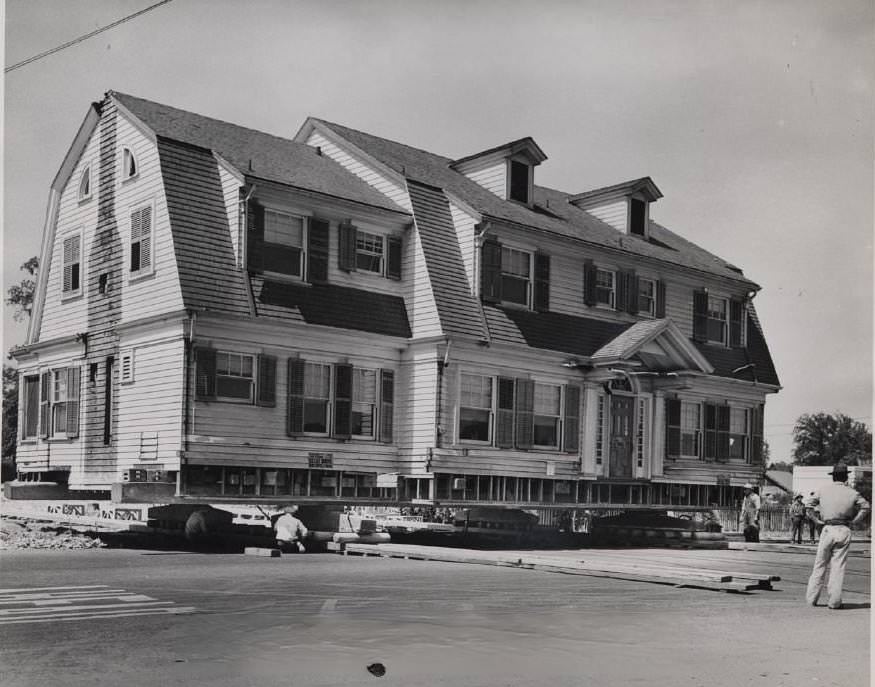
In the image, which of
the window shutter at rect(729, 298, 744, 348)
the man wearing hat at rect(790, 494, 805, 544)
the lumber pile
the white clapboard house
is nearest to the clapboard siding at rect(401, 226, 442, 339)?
the white clapboard house

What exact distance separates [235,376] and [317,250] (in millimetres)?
2709

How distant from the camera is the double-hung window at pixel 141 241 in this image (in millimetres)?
18384

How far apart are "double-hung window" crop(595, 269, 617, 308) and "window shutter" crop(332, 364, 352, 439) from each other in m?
5.45

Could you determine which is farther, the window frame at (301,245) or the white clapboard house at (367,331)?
the window frame at (301,245)

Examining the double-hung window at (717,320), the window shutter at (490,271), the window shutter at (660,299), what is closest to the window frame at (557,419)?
the window shutter at (490,271)

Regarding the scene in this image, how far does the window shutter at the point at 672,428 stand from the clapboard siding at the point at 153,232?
10.5m

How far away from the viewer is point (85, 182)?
65.0 feet

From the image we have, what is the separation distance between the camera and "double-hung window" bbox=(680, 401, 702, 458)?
23.3 m

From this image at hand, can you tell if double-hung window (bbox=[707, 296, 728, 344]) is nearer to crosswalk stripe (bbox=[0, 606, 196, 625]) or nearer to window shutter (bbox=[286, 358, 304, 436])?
window shutter (bbox=[286, 358, 304, 436])

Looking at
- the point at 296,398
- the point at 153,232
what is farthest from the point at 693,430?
the point at 153,232

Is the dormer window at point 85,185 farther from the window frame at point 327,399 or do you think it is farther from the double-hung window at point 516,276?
the double-hung window at point 516,276

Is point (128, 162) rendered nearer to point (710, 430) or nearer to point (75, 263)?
point (75, 263)

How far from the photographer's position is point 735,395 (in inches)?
916

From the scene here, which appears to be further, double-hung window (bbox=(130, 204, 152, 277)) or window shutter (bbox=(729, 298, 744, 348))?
window shutter (bbox=(729, 298, 744, 348))
